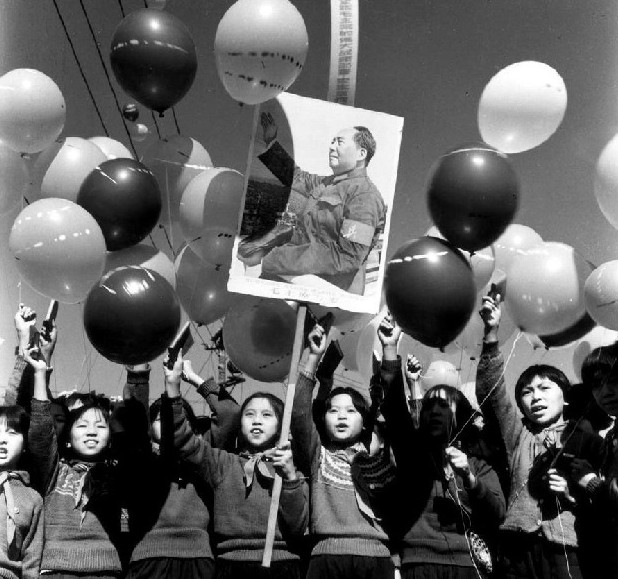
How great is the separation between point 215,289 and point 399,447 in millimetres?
1217

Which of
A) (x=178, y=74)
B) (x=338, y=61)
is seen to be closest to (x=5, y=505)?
(x=178, y=74)

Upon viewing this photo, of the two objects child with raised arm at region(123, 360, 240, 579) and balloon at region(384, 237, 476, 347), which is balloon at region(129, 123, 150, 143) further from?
balloon at region(384, 237, 476, 347)

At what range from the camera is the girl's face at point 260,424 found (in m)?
3.84

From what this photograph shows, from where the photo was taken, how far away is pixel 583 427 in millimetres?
3842

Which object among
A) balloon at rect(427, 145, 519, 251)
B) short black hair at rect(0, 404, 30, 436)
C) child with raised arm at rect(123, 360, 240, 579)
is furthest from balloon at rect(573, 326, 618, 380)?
short black hair at rect(0, 404, 30, 436)

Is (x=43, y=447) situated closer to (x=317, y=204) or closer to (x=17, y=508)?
(x=17, y=508)

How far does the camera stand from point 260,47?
3.62m

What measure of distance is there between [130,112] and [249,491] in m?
2.36

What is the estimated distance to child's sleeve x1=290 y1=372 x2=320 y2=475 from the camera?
369 centimetres

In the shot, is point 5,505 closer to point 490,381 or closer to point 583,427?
point 490,381

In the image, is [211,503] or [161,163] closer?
[211,503]

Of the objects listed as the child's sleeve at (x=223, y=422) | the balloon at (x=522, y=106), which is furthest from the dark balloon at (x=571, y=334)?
the child's sleeve at (x=223, y=422)

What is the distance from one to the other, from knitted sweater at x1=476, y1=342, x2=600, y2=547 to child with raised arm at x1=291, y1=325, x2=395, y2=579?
1.81 feet

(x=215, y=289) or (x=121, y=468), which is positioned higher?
(x=215, y=289)
